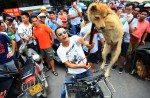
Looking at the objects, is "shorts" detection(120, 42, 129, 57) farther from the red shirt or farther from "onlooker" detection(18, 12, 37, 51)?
"onlooker" detection(18, 12, 37, 51)

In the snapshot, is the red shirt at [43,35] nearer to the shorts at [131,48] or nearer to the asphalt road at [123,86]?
the asphalt road at [123,86]

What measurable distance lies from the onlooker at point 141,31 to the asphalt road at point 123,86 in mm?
953

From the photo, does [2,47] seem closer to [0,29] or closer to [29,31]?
[0,29]

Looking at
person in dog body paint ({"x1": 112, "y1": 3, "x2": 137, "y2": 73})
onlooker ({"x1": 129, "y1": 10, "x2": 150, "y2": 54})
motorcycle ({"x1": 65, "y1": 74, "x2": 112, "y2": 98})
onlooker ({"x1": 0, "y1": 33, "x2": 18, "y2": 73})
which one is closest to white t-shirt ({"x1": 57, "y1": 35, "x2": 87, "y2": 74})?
motorcycle ({"x1": 65, "y1": 74, "x2": 112, "y2": 98})

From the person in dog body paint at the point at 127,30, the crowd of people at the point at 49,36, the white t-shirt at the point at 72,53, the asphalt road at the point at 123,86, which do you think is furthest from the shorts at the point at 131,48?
the white t-shirt at the point at 72,53

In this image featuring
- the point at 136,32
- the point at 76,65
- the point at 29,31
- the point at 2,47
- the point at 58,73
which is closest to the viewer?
the point at 76,65

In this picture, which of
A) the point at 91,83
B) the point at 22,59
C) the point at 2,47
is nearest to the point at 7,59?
the point at 2,47

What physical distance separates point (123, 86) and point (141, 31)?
5.27 ft

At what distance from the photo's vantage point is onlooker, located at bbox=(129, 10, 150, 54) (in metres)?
4.86

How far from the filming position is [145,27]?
493 cm

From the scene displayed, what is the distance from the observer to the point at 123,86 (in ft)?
15.4

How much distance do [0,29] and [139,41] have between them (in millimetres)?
3776

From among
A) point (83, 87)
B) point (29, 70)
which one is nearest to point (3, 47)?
point (29, 70)

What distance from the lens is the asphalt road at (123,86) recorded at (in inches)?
171
